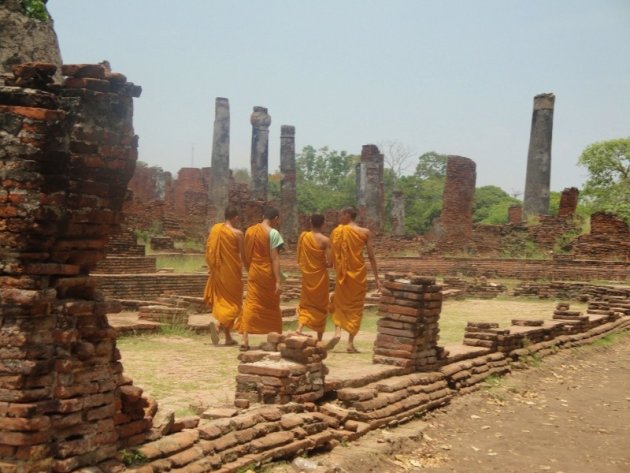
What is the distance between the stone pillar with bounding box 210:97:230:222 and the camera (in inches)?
991

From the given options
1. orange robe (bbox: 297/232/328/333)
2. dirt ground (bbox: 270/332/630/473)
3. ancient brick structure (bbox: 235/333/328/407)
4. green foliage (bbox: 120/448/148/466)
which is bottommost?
dirt ground (bbox: 270/332/630/473)

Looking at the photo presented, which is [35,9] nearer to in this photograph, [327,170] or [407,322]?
[407,322]

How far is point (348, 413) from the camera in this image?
18.7 ft

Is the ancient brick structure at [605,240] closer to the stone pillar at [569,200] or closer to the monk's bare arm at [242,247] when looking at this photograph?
the stone pillar at [569,200]

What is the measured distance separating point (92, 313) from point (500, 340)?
591 cm

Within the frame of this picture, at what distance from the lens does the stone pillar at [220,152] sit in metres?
25.2

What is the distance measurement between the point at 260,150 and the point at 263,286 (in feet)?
60.4

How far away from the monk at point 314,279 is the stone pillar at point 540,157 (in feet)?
58.2

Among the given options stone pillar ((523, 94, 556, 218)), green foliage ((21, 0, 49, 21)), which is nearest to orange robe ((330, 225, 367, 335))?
green foliage ((21, 0, 49, 21))

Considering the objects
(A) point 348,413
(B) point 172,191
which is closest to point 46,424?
(A) point 348,413

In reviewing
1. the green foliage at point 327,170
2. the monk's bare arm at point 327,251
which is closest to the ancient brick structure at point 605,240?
the monk's bare arm at point 327,251

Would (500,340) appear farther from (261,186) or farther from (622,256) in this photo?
(261,186)

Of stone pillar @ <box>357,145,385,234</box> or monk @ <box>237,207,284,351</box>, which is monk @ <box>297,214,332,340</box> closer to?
monk @ <box>237,207,284,351</box>

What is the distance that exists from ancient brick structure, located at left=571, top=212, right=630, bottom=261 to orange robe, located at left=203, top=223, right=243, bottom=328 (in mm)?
14759
